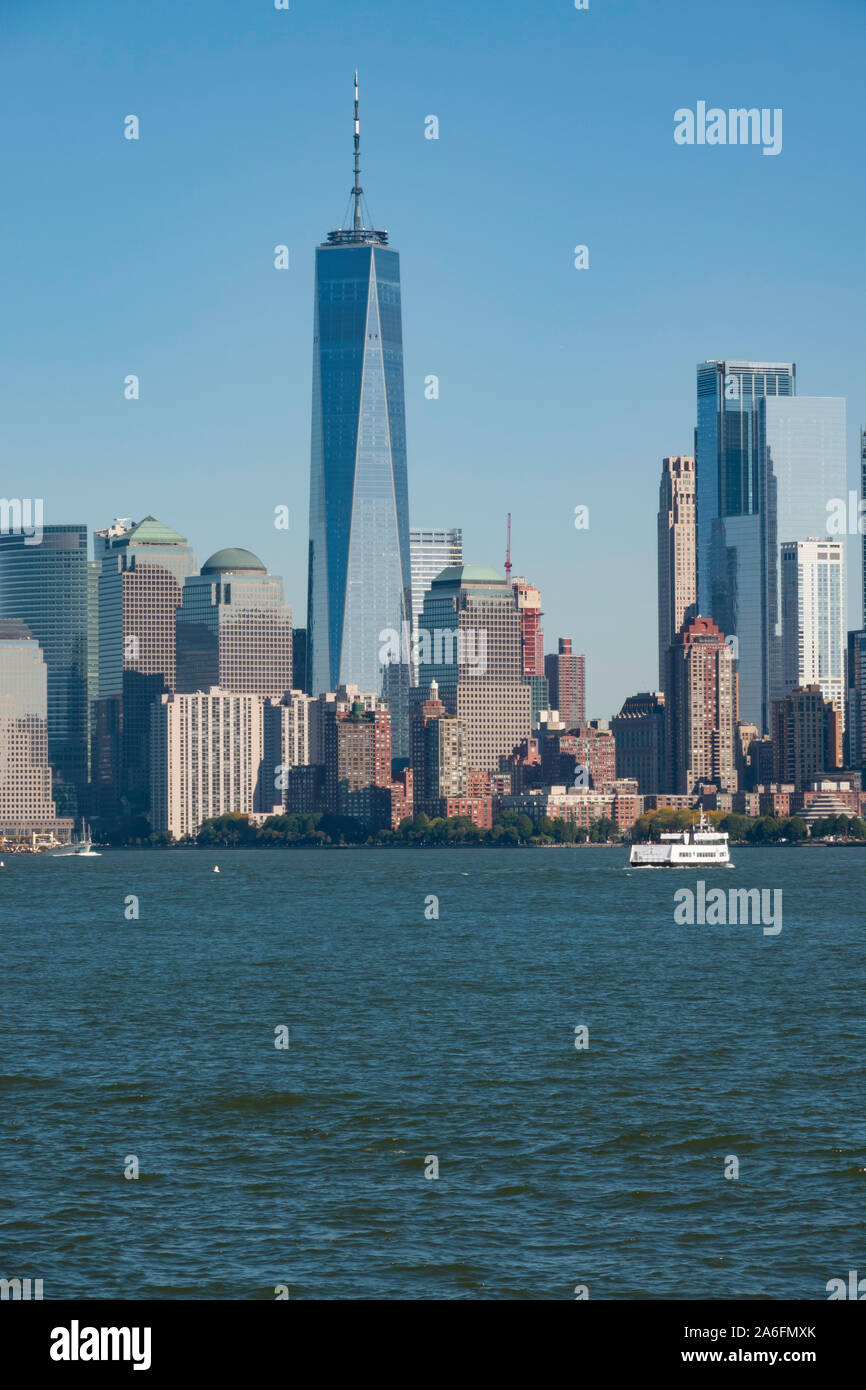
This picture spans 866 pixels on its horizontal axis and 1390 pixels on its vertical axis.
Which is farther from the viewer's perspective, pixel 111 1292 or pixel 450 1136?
pixel 450 1136

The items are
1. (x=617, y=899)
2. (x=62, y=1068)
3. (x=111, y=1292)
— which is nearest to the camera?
(x=111, y=1292)

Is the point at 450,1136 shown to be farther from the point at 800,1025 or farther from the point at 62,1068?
the point at 800,1025
